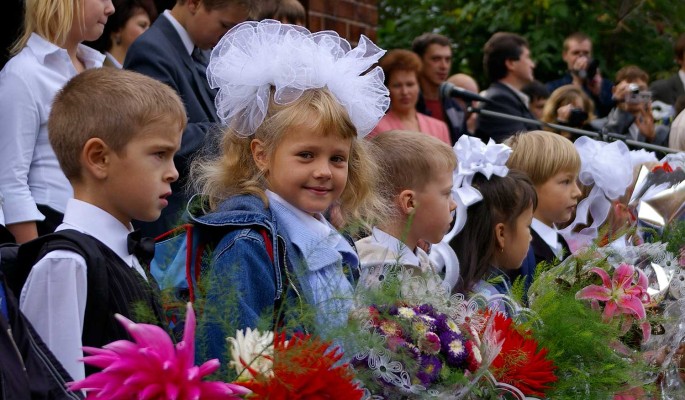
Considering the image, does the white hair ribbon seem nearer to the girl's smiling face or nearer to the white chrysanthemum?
the girl's smiling face

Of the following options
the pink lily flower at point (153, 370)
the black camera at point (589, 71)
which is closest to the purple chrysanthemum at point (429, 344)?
the pink lily flower at point (153, 370)

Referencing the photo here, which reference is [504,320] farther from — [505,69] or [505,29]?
[505,29]

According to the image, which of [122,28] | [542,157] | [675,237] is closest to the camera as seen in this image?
[675,237]

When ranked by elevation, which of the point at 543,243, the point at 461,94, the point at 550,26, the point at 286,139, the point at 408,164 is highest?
the point at 286,139

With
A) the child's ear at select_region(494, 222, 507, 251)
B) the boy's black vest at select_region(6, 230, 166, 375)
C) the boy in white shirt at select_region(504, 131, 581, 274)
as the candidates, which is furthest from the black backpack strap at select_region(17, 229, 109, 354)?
the boy in white shirt at select_region(504, 131, 581, 274)

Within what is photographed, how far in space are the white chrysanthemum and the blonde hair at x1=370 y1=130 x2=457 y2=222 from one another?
7.27 feet

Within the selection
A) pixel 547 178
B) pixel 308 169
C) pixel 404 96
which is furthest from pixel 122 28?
pixel 308 169

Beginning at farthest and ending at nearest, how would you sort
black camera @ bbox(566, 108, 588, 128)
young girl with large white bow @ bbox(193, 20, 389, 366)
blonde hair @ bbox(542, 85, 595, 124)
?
1. blonde hair @ bbox(542, 85, 595, 124)
2. black camera @ bbox(566, 108, 588, 128)
3. young girl with large white bow @ bbox(193, 20, 389, 366)

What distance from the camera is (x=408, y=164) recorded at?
466 centimetres

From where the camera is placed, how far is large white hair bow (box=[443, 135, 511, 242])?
203 inches

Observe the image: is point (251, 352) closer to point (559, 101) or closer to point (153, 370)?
point (153, 370)

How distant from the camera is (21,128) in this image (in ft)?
14.3

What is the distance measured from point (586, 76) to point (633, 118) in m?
1.37

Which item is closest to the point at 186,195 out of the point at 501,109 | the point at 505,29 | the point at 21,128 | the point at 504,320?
the point at 21,128
